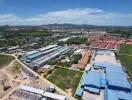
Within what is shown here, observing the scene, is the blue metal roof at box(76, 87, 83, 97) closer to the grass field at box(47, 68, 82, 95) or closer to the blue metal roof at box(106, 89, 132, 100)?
the grass field at box(47, 68, 82, 95)

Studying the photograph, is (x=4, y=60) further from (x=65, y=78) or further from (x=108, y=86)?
(x=108, y=86)

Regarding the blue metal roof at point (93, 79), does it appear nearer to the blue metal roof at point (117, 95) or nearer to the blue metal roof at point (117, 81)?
the blue metal roof at point (117, 81)

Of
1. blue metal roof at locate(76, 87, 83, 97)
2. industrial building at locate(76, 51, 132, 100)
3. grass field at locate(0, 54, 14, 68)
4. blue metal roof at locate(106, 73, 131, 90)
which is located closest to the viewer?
industrial building at locate(76, 51, 132, 100)

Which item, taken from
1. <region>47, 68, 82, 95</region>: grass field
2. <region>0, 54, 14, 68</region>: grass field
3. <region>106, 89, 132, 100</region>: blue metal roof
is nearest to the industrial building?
<region>106, 89, 132, 100</region>: blue metal roof

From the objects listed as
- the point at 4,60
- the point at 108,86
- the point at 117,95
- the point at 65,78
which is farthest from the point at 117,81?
the point at 4,60

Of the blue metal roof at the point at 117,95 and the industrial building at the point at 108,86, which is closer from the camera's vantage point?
the blue metal roof at the point at 117,95

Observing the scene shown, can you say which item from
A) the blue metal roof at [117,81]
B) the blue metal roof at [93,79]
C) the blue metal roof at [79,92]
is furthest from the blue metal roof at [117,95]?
the blue metal roof at [79,92]

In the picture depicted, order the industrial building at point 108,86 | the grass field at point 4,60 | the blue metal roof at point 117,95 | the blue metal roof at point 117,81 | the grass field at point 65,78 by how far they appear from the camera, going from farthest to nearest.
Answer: the grass field at point 4,60
the grass field at point 65,78
the blue metal roof at point 117,81
the industrial building at point 108,86
the blue metal roof at point 117,95

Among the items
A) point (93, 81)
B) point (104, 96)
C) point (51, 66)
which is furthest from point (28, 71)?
point (104, 96)
